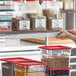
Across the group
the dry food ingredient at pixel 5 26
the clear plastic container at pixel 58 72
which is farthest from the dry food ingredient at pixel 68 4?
the clear plastic container at pixel 58 72

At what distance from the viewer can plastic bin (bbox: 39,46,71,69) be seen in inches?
105

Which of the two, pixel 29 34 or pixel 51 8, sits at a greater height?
pixel 51 8

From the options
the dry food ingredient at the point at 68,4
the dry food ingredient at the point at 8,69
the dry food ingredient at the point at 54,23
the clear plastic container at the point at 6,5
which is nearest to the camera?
the dry food ingredient at the point at 8,69

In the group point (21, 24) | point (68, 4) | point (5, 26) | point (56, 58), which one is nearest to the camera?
point (56, 58)

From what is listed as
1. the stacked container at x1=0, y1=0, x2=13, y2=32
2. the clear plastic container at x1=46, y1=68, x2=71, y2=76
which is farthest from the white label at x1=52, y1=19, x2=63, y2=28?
the clear plastic container at x1=46, y1=68, x2=71, y2=76

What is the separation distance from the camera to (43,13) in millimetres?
3812

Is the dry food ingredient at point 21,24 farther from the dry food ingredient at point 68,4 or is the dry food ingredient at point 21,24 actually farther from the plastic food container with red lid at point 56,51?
the dry food ingredient at point 68,4

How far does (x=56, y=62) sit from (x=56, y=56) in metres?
0.06

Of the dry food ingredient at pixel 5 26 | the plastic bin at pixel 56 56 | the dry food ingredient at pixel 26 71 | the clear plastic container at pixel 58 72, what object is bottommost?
the clear plastic container at pixel 58 72

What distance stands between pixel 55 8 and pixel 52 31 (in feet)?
1.04

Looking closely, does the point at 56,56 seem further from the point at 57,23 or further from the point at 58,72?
the point at 57,23

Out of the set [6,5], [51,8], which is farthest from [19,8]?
[51,8]

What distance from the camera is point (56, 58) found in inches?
106

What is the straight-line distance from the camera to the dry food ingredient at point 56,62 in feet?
8.61
